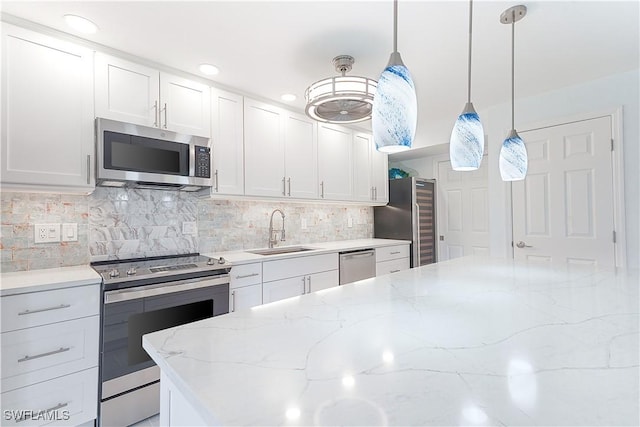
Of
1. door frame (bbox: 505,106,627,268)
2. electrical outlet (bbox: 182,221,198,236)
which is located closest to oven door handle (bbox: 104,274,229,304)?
electrical outlet (bbox: 182,221,198,236)

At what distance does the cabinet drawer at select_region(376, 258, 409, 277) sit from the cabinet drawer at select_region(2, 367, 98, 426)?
8.38 feet

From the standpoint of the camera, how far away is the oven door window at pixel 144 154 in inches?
76.5

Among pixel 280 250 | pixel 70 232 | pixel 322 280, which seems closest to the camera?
pixel 70 232

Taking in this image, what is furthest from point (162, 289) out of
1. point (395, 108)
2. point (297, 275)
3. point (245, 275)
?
point (395, 108)

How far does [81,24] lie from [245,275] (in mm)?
1843

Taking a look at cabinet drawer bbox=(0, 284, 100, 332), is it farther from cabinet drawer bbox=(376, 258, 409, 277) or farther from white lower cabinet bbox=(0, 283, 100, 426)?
cabinet drawer bbox=(376, 258, 409, 277)

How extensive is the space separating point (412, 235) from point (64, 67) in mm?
3482

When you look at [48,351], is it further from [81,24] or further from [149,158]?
[81,24]

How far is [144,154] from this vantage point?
2.07 m

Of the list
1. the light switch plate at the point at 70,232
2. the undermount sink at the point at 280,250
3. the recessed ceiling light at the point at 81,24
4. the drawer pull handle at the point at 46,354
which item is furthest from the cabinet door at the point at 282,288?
the recessed ceiling light at the point at 81,24

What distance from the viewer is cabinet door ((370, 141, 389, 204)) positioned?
387 cm

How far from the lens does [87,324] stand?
1634 millimetres

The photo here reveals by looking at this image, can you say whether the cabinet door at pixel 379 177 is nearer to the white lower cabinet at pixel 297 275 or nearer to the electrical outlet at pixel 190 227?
the white lower cabinet at pixel 297 275

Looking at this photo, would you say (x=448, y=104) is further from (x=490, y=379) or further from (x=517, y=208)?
(x=490, y=379)
